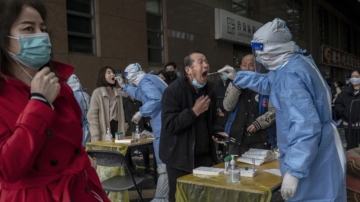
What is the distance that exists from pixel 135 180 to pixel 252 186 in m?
1.90

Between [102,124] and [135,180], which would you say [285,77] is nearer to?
[135,180]

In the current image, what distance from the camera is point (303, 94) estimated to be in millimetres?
2064

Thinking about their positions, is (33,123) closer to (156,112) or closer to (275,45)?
(275,45)

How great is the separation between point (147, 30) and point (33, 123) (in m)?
8.32

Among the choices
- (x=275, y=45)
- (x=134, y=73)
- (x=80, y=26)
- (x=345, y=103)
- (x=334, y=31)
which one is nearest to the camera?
(x=275, y=45)

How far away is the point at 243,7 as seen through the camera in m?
14.1

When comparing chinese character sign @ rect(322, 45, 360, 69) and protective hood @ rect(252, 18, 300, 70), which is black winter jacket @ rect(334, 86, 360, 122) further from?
chinese character sign @ rect(322, 45, 360, 69)

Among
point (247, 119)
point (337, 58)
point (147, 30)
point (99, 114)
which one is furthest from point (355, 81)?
point (337, 58)

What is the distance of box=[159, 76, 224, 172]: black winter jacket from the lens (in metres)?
2.94

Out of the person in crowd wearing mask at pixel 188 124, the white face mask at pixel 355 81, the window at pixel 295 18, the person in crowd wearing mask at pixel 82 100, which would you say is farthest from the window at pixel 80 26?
the window at pixel 295 18

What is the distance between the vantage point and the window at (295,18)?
732 inches

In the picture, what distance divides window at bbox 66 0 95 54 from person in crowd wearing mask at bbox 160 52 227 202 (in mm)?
4940

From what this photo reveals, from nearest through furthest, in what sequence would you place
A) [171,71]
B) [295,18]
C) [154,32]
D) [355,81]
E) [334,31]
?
[171,71]
[355,81]
[154,32]
[295,18]
[334,31]

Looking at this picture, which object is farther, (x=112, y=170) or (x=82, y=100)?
(x=82, y=100)
